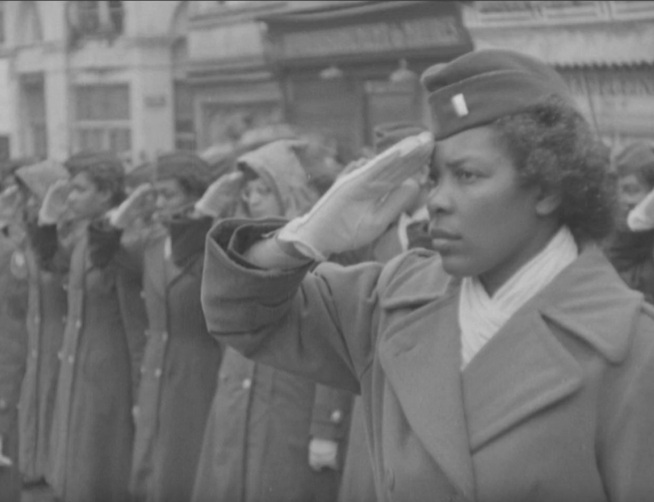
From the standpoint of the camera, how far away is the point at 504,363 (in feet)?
7.63

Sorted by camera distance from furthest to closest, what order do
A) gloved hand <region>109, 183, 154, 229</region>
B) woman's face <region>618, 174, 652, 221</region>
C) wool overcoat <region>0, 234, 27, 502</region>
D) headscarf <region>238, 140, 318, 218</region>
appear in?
wool overcoat <region>0, 234, 27, 502</region> → gloved hand <region>109, 183, 154, 229</region> → headscarf <region>238, 140, 318, 218</region> → woman's face <region>618, 174, 652, 221</region>

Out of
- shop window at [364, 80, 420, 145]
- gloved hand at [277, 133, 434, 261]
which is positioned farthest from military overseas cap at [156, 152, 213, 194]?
shop window at [364, 80, 420, 145]

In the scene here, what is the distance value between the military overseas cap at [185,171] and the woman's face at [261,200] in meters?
0.61

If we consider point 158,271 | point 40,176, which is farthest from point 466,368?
point 40,176

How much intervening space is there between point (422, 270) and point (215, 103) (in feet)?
49.0

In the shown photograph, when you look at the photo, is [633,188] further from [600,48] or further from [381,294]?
[600,48]

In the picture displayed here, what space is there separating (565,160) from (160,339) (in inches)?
141

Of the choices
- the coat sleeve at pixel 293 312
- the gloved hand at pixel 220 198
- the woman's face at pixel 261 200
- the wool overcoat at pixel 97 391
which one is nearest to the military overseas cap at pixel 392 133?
the woman's face at pixel 261 200

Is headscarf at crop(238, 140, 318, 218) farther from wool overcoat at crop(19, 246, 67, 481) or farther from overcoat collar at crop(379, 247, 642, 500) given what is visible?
overcoat collar at crop(379, 247, 642, 500)

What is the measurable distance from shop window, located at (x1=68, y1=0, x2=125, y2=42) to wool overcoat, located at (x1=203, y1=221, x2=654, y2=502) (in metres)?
17.8

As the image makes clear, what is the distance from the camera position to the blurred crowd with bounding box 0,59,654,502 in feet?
16.0

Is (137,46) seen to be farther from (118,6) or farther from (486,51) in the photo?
(486,51)

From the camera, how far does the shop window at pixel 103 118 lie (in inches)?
787

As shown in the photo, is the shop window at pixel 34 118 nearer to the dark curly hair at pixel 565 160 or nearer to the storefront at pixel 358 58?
the storefront at pixel 358 58
